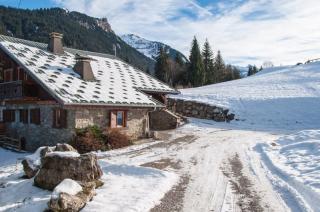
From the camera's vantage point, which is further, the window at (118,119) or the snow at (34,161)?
the window at (118,119)

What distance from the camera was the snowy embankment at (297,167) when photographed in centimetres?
909

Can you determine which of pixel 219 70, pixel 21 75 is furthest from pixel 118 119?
pixel 219 70

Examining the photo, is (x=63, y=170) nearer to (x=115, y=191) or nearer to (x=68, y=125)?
(x=115, y=191)

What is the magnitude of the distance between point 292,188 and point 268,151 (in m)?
6.23

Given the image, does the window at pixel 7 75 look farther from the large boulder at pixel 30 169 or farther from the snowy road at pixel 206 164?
the large boulder at pixel 30 169

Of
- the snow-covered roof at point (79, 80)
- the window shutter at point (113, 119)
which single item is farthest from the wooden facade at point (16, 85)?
the window shutter at point (113, 119)

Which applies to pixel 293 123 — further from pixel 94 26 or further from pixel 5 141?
pixel 94 26

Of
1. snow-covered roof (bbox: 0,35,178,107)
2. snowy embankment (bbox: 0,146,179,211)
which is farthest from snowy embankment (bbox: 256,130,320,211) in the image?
snow-covered roof (bbox: 0,35,178,107)

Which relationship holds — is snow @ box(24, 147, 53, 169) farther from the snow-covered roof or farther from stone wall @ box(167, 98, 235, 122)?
stone wall @ box(167, 98, 235, 122)

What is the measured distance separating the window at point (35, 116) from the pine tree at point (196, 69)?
146 ft

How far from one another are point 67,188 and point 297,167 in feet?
26.4

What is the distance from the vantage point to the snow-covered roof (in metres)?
19.3

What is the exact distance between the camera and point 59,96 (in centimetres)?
1802

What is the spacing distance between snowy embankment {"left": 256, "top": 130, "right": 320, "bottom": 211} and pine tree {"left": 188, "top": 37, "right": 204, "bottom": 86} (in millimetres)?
45262
